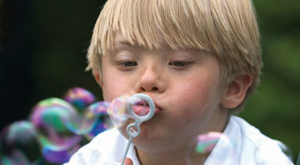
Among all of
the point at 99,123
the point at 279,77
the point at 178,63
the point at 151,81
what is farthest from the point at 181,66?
the point at 279,77

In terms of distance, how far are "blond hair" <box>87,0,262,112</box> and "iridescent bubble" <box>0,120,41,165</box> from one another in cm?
35

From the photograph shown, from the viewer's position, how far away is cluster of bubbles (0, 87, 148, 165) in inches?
76.1

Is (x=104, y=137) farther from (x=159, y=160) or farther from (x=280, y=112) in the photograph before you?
(x=280, y=112)

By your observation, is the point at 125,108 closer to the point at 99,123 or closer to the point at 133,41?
the point at 133,41

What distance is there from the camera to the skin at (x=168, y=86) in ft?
5.33

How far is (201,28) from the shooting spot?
1.71 metres

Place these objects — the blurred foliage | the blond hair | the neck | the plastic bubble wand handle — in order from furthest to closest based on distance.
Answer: the blurred foliage → the neck → the blond hair → the plastic bubble wand handle

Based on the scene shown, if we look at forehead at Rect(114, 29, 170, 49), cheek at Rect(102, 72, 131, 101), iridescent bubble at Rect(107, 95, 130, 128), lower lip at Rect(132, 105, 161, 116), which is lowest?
iridescent bubble at Rect(107, 95, 130, 128)

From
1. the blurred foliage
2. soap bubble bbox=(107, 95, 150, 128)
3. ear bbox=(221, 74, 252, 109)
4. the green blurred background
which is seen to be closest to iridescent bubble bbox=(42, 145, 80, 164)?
soap bubble bbox=(107, 95, 150, 128)

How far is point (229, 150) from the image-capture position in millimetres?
1865

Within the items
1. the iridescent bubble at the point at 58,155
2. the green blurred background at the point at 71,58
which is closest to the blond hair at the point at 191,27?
the iridescent bubble at the point at 58,155

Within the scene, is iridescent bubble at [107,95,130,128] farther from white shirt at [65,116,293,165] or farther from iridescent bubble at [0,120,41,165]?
iridescent bubble at [0,120,41,165]

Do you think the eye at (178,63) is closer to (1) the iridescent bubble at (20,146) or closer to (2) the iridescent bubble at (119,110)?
(2) the iridescent bubble at (119,110)

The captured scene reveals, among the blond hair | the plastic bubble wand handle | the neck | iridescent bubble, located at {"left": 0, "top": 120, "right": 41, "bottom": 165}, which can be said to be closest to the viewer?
the plastic bubble wand handle
